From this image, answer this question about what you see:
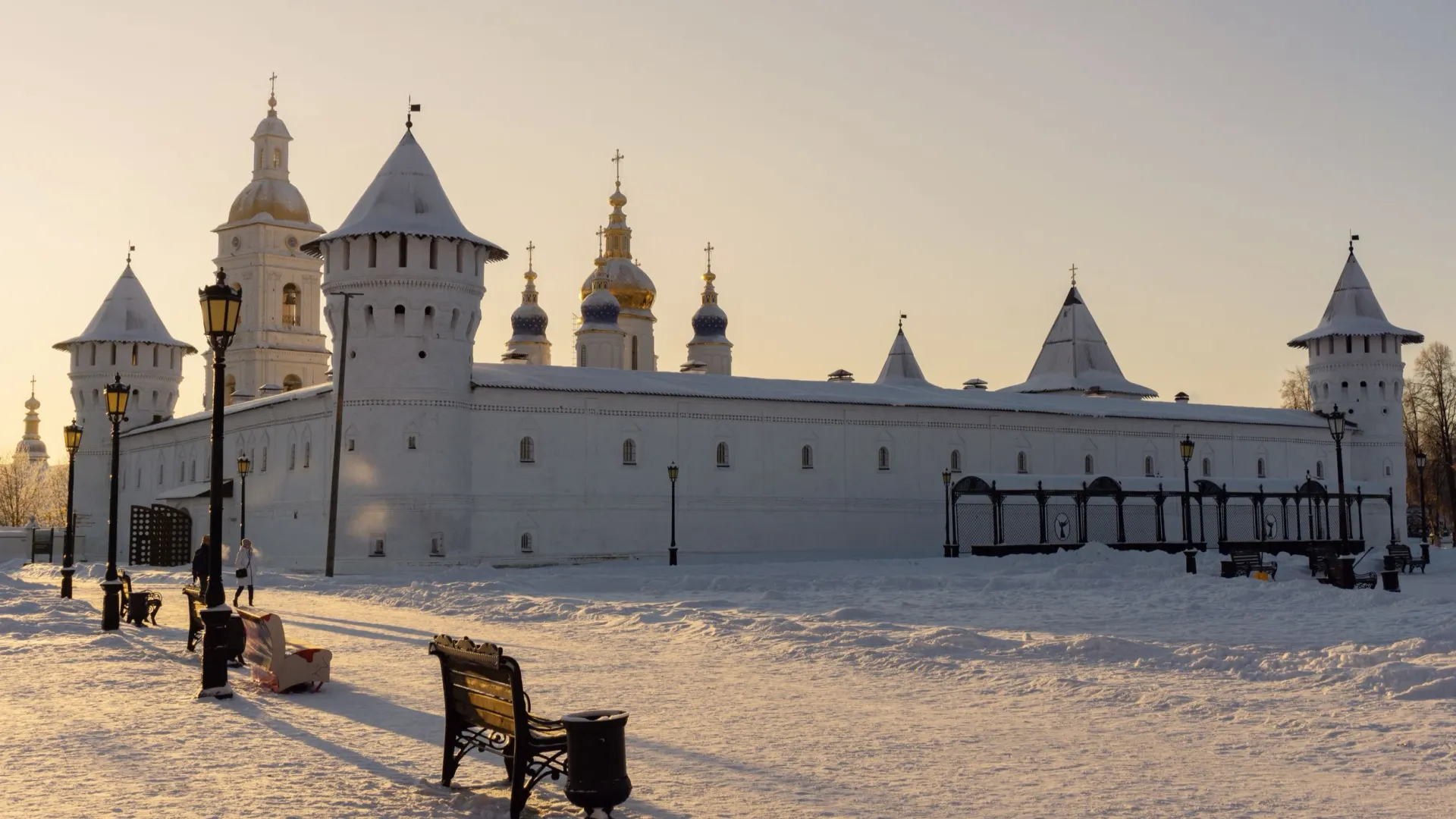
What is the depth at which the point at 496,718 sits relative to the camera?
784cm

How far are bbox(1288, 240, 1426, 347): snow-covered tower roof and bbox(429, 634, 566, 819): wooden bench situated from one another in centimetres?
4921

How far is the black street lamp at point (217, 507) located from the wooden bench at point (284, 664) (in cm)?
33

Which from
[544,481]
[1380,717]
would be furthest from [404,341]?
[1380,717]

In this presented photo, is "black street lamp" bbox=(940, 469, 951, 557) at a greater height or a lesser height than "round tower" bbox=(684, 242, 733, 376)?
lesser

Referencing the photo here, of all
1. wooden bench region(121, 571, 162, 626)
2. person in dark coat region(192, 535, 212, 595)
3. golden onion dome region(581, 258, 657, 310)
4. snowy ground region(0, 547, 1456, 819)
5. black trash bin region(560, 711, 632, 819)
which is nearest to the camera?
black trash bin region(560, 711, 632, 819)

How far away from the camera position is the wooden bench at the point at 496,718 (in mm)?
7449

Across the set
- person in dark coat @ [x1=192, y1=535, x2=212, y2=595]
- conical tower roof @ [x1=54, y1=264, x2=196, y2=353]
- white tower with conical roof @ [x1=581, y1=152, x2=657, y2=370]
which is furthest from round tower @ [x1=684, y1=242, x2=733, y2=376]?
person in dark coat @ [x1=192, y1=535, x2=212, y2=595]

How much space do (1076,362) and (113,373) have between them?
36350 millimetres

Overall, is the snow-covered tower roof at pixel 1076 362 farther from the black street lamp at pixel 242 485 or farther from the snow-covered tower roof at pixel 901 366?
the black street lamp at pixel 242 485

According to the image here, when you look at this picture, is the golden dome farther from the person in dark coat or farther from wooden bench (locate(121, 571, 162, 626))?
wooden bench (locate(121, 571, 162, 626))

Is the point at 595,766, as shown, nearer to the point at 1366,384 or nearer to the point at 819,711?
the point at 819,711

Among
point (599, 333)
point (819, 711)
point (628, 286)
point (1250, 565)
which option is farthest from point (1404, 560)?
point (628, 286)

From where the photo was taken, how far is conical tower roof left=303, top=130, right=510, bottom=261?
119ft

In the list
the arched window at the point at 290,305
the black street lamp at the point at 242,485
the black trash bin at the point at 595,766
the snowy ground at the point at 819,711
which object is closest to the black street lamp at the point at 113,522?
the snowy ground at the point at 819,711
